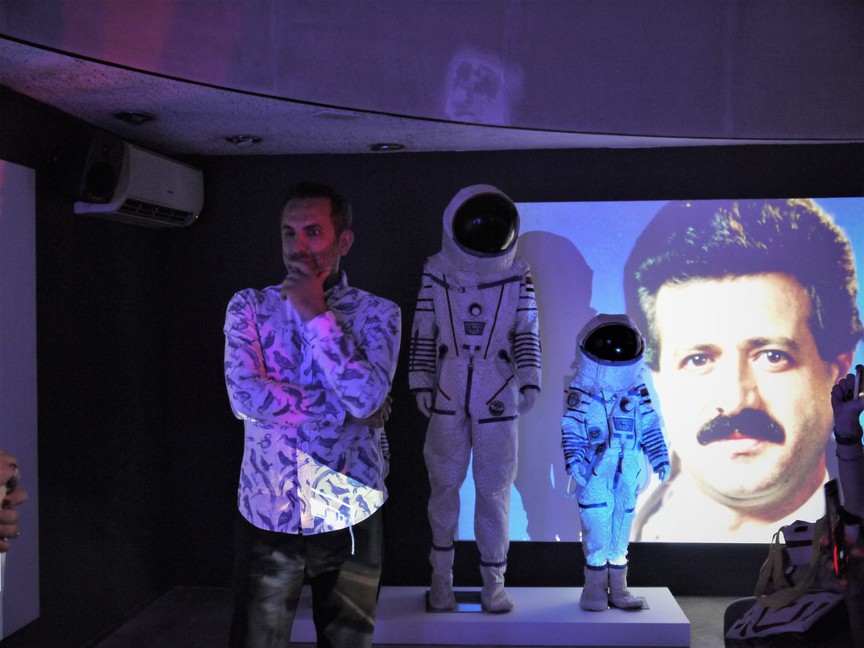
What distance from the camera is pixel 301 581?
1.70m

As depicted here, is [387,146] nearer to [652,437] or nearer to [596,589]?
[652,437]

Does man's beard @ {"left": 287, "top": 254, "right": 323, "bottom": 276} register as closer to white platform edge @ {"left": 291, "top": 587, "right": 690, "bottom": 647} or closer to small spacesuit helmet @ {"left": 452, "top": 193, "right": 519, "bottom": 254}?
small spacesuit helmet @ {"left": 452, "top": 193, "right": 519, "bottom": 254}

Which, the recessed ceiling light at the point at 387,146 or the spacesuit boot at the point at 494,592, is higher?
the recessed ceiling light at the point at 387,146

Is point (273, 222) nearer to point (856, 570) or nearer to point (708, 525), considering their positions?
point (708, 525)

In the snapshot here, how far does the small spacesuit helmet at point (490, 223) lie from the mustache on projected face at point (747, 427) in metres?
1.30

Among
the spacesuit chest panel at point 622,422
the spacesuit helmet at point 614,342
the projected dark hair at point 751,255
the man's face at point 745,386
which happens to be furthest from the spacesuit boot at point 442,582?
the projected dark hair at point 751,255

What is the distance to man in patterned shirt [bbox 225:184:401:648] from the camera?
1639mm

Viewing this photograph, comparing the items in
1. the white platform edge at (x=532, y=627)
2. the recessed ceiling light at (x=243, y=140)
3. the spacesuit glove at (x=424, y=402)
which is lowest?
the white platform edge at (x=532, y=627)

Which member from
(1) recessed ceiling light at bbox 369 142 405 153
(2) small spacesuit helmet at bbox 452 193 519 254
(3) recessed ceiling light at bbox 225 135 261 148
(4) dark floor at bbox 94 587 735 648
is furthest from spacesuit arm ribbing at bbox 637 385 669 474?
(3) recessed ceiling light at bbox 225 135 261 148

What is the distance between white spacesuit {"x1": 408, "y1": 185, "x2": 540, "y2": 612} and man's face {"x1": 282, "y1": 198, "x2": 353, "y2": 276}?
173cm

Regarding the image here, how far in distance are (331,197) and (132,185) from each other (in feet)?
5.75

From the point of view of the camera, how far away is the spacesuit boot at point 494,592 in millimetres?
3424

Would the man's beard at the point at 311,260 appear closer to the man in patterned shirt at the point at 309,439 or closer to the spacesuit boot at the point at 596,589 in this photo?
the man in patterned shirt at the point at 309,439

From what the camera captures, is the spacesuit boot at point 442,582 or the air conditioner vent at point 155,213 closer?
the air conditioner vent at point 155,213
